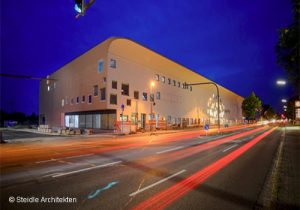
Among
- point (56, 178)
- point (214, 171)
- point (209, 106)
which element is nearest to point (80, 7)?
point (56, 178)

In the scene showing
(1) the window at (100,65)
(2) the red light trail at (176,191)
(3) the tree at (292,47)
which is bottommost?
(2) the red light trail at (176,191)

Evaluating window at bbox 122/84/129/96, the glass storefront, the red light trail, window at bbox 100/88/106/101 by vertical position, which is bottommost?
the red light trail

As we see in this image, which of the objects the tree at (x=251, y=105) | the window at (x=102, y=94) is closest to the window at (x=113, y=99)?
the window at (x=102, y=94)

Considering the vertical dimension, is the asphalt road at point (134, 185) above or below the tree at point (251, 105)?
below

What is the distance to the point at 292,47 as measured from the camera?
28.2 ft

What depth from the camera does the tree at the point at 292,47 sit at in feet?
26.0

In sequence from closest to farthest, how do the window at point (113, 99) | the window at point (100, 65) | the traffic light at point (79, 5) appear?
the traffic light at point (79, 5) → the window at point (113, 99) → the window at point (100, 65)

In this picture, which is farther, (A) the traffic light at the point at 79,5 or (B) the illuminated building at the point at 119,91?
(B) the illuminated building at the point at 119,91

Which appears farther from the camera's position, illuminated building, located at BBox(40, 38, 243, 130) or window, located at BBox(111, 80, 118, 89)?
illuminated building, located at BBox(40, 38, 243, 130)

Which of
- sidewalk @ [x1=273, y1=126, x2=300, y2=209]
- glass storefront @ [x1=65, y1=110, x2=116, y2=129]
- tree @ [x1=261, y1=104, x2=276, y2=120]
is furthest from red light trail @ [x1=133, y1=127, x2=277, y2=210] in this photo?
tree @ [x1=261, y1=104, x2=276, y2=120]

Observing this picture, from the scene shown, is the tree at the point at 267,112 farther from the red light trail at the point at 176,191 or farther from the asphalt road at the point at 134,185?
the red light trail at the point at 176,191

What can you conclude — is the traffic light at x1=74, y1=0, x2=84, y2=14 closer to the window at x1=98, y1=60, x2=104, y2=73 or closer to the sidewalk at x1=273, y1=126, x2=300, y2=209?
the sidewalk at x1=273, y1=126, x2=300, y2=209

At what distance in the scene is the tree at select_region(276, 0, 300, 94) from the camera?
7913 mm

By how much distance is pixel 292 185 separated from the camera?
652cm
